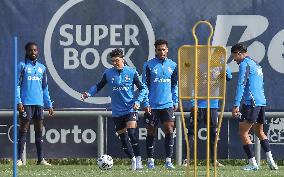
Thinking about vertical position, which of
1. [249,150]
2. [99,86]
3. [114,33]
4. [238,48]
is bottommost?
[249,150]

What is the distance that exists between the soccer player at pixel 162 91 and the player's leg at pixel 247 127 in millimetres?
1108

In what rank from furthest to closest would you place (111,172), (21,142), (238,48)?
(21,142)
(238,48)
(111,172)

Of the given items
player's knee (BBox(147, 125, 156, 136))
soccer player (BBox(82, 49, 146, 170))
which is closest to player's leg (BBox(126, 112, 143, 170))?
soccer player (BBox(82, 49, 146, 170))

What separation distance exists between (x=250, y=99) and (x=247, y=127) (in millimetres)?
434

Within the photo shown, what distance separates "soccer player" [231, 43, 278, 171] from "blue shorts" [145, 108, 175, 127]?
42.1 inches

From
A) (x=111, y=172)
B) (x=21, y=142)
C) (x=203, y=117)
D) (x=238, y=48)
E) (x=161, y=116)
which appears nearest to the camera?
(x=111, y=172)

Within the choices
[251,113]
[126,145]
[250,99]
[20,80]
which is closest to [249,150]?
[251,113]

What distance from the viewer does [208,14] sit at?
1728 cm

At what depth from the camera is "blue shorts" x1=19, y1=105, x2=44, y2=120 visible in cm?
1675

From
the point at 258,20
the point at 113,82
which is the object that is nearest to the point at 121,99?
the point at 113,82

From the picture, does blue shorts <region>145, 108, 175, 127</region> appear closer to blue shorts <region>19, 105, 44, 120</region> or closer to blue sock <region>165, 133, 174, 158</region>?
blue sock <region>165, 133, 174, 158</region>

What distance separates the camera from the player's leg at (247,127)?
15.6 meters

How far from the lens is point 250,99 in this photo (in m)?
15.7

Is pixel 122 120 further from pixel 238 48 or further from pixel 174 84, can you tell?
pixel 238 48
